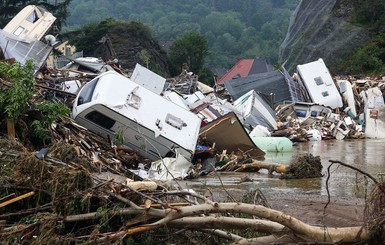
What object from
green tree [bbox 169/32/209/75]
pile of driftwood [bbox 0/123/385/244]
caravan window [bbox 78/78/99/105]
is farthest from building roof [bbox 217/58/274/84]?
pile of driftwood [bbox 0/123/385/244]

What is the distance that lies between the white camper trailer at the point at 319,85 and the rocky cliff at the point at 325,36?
57.5ft

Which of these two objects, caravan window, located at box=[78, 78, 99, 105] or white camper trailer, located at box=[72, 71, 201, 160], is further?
caravan window, located at box=[78, 78, 99, 105]

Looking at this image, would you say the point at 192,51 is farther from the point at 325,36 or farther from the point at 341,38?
the point at 341,38

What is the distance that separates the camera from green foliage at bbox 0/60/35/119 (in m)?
11.2

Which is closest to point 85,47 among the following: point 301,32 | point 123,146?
point 301,32

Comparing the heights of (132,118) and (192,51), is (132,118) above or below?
below

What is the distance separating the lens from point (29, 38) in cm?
2077

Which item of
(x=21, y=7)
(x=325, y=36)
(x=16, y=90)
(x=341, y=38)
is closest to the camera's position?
(x=16, y=90)

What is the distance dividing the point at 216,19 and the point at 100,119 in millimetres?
101487

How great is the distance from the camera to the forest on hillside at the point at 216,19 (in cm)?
10200

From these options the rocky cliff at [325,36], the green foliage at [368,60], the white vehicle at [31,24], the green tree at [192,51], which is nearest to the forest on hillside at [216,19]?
the rocky cliff at [325,36]

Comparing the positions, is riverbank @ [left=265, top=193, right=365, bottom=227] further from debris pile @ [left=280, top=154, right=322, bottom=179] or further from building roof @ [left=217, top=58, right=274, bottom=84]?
building roof @ [left=217, top=58, right=274, bottom=84]

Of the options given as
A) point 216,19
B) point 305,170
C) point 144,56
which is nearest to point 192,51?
point 144,56

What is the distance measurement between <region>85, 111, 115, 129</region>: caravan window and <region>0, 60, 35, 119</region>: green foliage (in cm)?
192
